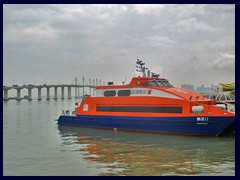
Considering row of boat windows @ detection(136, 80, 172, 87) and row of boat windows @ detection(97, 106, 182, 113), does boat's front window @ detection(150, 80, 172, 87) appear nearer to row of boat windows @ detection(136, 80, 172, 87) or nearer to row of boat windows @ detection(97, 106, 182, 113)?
row of boat windows @ detection(136, 80, 172, 87)

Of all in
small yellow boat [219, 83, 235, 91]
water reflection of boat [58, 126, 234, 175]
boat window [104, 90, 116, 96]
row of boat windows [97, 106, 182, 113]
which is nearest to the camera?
water reflection of boat [58, 126, 234, 175]

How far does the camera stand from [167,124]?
19891 mm

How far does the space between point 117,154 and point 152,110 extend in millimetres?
6778

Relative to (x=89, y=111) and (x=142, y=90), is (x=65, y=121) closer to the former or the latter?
(x=89, y=111)

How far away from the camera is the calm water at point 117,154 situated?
11.6m

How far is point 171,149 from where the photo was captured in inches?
618

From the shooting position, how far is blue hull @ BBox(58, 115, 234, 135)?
61.3 ft

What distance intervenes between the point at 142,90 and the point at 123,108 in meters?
1.88

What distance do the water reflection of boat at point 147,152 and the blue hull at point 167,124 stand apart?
524 mm

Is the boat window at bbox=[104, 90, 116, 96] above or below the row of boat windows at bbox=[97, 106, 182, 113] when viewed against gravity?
above

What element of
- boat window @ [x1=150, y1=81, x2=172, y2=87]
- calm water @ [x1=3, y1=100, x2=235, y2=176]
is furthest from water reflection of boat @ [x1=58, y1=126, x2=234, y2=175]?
boat window @ [x1=150, y1=81, x2=172, y2=87]

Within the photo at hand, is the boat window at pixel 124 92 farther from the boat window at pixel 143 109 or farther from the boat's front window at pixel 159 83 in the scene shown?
the boat's front window at pixel 159 83

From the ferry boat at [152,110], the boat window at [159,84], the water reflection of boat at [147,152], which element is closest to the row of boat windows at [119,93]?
the ferry boat at [152,110]

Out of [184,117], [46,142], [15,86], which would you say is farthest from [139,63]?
[15,86]
